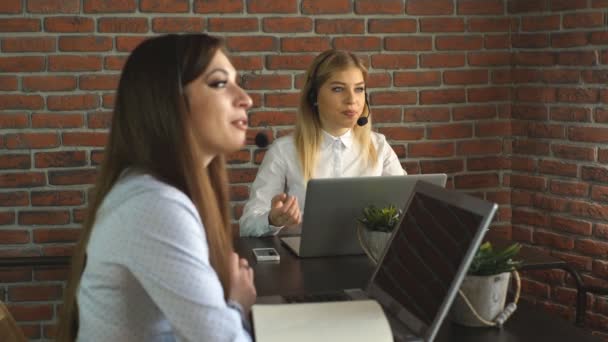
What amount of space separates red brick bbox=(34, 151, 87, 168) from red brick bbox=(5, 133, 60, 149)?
4 cm

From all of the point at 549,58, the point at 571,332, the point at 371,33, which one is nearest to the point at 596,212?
the point at 549,58

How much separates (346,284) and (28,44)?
5.77ft

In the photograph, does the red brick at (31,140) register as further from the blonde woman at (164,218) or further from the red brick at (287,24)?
the blonde woman at (164,218)

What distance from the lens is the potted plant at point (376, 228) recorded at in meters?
2.06

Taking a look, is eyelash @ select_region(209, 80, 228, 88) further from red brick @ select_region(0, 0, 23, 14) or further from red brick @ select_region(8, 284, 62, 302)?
→ red brick @ select_region(8, 284, 62, 302)

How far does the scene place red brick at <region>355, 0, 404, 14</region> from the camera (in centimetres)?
334

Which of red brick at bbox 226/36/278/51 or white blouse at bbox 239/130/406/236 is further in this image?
red brick at bbox 226/36/278/51

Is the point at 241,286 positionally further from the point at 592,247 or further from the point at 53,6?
the point at 592,247

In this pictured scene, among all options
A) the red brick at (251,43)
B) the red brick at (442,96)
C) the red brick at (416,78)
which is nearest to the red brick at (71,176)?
the red brick at (251,43)

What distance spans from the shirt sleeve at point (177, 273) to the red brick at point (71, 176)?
6.08ft

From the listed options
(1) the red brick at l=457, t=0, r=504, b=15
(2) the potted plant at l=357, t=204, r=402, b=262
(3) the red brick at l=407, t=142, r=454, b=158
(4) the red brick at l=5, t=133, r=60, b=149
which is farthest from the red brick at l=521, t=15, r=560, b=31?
(4) the red brick at l=5, t=133, r=60, b=149

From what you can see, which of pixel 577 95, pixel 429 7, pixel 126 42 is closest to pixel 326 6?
pixel 429 7

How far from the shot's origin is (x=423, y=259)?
5.11 ft

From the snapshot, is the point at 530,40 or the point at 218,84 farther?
the point at 530,40
